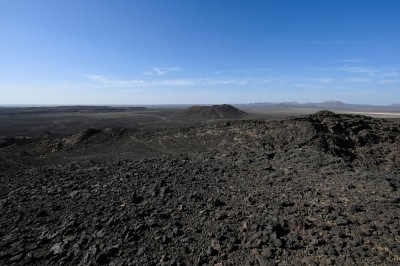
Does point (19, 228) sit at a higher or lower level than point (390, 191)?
lower

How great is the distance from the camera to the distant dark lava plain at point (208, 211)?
5824 millimetres

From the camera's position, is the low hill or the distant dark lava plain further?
the low hill

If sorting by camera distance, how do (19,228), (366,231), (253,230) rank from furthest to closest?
(19,228)
(253,230)
(366,231)

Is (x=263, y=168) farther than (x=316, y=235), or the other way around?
(x=263, y=168)

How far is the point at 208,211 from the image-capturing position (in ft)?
25.3

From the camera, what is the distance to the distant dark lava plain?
5824 millimetres

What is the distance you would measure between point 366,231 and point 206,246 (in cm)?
302

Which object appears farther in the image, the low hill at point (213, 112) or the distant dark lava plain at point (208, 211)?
the low hill at point (213, 112)

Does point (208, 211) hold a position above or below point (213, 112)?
below

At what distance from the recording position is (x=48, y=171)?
13234 millimetres

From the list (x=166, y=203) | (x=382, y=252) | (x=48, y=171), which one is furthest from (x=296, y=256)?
(x=48, y=171)

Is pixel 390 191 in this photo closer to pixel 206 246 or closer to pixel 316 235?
pixel 316 235

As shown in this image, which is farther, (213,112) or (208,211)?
(213,112)

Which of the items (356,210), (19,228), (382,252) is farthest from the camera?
(19,228)
